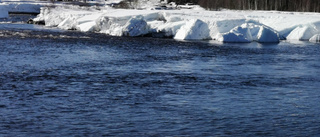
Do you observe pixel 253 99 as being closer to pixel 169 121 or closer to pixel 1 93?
pixel 169 121

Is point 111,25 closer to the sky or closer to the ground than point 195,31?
closer to the sky

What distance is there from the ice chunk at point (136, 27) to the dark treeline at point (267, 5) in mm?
25963

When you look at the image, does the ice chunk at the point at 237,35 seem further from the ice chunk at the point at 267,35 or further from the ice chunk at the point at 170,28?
the ice chunk at the point at 170,28

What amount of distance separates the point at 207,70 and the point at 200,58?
15.5 ft

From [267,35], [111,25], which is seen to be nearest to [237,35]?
[267,35]

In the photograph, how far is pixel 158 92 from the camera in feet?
62.6

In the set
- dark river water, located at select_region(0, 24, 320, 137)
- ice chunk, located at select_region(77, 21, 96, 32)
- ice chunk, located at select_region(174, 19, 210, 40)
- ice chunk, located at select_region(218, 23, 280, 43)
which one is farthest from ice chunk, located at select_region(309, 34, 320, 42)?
ice chunk, located at select_region(77, 21, 96, 32)

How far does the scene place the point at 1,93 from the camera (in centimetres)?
1842

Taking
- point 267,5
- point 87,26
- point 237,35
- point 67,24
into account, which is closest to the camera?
point 237,35

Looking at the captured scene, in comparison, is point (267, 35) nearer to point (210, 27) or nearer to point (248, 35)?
point (248, 35)

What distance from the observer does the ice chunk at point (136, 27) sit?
148 feet

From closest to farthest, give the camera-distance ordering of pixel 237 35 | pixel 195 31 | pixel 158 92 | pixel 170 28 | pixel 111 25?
1. pixel 158 92
2. pixel 237 35
3. pixel 195 31
4. pixel 170 28
5. pixel 111 25

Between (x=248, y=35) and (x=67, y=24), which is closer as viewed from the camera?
(x=248, y=35)

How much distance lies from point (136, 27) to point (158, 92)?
26.6 m
